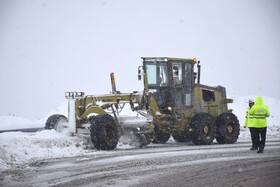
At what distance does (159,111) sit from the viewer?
15938 millimetres

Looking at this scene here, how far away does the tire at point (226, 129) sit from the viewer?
1708cm

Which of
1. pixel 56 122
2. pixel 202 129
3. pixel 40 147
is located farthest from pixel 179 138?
pixel 40 147

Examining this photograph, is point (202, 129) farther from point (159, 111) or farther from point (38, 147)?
point (38, 147)

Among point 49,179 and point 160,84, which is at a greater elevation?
point 160,84

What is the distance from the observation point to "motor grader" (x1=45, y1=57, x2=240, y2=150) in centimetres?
1484

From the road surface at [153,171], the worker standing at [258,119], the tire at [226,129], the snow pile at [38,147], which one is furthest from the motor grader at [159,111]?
the worker standing at [258,119]

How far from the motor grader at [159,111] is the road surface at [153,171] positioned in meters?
2.40

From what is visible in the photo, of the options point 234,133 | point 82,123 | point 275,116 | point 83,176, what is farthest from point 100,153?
point 275,116

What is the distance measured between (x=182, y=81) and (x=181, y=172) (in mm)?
7727

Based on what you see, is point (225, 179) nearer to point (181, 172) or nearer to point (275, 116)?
point (181, 172)

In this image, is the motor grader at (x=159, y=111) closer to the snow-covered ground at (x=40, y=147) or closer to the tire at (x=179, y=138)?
the tire at (x=179, y=138)

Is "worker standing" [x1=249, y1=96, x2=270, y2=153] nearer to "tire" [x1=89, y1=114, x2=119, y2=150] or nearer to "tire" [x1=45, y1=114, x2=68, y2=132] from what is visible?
"tire" [x1=89, y1=114, x2=119, y2=150]

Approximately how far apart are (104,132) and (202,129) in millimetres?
3845

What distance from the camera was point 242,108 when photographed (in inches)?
1457
